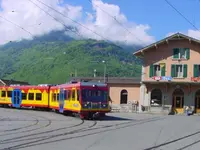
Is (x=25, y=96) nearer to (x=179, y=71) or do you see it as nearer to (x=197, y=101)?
(x=179, y=71)

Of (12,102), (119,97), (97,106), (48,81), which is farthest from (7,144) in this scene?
(48,81)

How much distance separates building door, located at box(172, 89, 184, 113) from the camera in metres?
49.8

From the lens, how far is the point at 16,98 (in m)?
45.7

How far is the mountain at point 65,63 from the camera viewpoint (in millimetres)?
146087

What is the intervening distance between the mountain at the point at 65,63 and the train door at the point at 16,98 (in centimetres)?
8603

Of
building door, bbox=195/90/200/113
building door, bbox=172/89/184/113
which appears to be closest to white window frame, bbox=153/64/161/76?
building door, bbox=172/89/184/113

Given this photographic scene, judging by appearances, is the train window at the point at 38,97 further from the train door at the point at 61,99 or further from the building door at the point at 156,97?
the building door at the point at 156,97

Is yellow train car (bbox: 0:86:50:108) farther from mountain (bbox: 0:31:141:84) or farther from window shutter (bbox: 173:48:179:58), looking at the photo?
mountain (bbox: 0:31:141:84)

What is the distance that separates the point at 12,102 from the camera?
152ft

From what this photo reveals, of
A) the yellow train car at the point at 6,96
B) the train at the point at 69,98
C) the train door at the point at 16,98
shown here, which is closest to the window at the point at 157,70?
the train at the point at 69,98

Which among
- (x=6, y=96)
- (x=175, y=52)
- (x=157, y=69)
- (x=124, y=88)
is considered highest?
(x=175, y=52)

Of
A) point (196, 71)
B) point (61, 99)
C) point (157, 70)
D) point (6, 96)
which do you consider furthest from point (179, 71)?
point (6, 96)

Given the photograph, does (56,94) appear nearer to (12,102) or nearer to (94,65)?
(12,102)

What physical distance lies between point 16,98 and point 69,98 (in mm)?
15833
